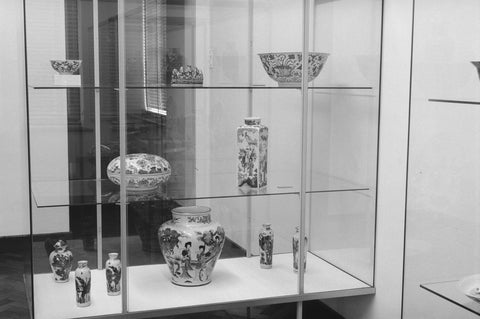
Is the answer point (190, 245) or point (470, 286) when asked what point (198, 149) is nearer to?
point (190, 245)

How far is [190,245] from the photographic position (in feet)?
9.95

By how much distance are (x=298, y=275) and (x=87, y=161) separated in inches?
44.6

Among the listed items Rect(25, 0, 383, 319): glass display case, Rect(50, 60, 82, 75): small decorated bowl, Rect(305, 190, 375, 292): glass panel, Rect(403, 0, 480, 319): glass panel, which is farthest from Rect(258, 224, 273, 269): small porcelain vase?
Rect(50, 60, 82, 75): small decorated bowl

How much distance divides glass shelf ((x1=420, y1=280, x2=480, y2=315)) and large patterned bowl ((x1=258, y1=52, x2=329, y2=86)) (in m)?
1.16

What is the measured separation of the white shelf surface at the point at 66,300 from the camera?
2768 millimetres

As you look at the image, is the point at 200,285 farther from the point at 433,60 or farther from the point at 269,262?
the point at 433,60

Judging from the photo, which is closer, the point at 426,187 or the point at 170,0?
the point at 426,187

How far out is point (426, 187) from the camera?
2.34 meters

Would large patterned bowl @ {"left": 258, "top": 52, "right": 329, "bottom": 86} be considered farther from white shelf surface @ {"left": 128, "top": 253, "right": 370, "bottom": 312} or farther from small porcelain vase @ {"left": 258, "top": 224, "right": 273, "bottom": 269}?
white shelf surface @ {"left": 128, "top": 253, "right": 370, "bottom": 312}

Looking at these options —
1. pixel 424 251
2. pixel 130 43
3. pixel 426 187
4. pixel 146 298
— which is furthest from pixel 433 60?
pixel 146 298

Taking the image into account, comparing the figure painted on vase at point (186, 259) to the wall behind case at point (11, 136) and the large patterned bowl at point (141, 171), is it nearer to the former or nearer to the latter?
the large patterned bowl at point (141, 171)

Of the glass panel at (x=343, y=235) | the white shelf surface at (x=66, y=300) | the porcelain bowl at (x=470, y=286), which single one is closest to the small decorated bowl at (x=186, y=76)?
the glass panel at (x=343, y=235)

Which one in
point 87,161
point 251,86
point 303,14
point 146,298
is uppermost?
point 303,14

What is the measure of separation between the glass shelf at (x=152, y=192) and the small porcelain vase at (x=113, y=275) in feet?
0.95
